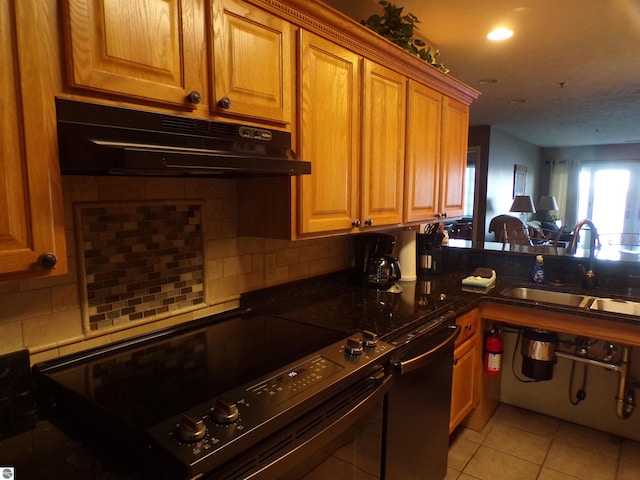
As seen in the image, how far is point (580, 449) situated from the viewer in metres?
2.39

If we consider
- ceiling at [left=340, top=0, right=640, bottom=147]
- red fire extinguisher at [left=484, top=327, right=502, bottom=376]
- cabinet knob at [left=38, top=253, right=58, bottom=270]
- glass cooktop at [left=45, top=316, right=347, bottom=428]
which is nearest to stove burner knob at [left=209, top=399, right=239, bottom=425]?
glass cooktop at [left=45, top=316, right=347, bottom=428]

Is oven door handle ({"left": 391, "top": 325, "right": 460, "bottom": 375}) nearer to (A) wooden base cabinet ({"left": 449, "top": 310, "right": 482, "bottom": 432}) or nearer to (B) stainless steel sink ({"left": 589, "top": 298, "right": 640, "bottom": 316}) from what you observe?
(A) wooden base cabinet ({"left": 449, "top": 310, "right": 482, "bottom": 432})

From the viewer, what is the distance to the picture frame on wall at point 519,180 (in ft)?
27.9

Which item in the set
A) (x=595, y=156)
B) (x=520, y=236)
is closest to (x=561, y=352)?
(x=520, y=236)

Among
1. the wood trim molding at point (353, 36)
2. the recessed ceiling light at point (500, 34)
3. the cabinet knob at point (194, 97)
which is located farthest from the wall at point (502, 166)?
the cabinet knob at point (194, 97)

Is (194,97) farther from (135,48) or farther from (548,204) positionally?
(548,204)

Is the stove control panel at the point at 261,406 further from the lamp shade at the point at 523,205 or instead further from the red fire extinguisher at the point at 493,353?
the lamp shade at the point at 523,205

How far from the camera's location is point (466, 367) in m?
2.32

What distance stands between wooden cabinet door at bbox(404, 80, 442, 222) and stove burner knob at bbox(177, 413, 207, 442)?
5.40 ft

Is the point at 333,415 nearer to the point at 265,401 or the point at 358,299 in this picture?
the point at 265,401

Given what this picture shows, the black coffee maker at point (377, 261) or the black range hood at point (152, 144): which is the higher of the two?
the black range hood at point (152, 144)

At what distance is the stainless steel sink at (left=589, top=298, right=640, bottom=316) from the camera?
2.26m

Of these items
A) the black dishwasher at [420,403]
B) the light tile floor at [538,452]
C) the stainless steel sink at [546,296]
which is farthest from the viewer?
the stainless steel sink at [546,296]

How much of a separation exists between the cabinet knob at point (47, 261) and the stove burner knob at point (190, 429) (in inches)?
17.9
